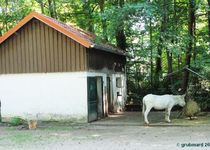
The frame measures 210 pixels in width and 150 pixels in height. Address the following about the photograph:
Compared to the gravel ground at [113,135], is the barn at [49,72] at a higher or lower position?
higher

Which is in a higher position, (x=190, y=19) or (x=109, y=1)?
(x=109, y=1)

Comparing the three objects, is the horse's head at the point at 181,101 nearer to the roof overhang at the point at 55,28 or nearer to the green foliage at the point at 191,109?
the green foliage at the point at 191,109

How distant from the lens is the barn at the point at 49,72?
17.3 metres

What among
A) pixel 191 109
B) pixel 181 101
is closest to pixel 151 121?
pixel 181 101

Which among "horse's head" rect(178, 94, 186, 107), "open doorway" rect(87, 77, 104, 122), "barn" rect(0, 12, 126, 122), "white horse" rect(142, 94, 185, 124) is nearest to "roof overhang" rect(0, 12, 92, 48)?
"barn" rect(0, 12, 126, 122)

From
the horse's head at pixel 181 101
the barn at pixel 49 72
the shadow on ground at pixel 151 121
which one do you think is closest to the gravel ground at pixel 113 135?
the shadow on ground at pixel 151 121

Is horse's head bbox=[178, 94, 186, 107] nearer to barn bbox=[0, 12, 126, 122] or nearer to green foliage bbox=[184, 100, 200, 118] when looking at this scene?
green foliage bbox=[184, 100, 200, 118]

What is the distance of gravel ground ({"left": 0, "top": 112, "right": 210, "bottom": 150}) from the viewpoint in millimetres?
11594

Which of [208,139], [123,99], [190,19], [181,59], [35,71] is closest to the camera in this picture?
[208,139]

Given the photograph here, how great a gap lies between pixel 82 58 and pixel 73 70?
2.11 ft

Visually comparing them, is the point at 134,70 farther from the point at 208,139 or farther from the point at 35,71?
the point at 208,139

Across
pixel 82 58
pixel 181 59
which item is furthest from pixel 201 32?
pixel 82 58

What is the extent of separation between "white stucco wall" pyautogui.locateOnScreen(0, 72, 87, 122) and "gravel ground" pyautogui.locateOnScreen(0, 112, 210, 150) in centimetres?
74

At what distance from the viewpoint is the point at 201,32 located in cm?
2486
